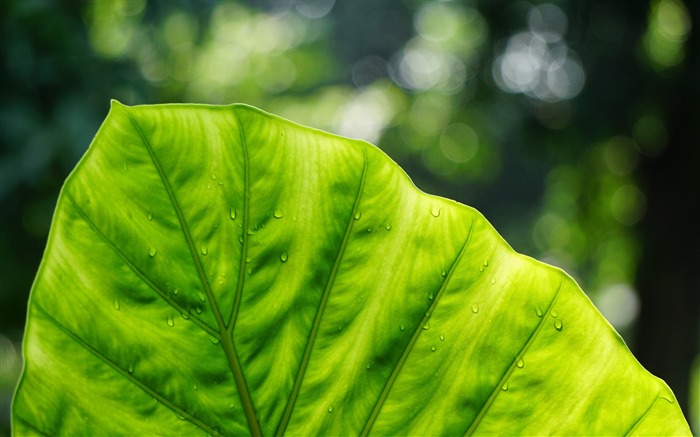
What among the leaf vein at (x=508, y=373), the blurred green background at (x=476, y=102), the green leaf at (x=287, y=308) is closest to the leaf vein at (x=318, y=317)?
the green leaf at (x=287, y=308)

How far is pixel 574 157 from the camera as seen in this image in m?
4.50

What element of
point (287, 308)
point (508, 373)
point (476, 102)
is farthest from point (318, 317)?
point (476, 102)

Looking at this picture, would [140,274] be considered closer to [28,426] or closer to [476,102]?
[28,426]

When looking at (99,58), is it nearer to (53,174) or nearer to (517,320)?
(53,174)

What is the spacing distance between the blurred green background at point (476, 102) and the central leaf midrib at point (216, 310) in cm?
216

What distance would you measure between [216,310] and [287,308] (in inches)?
1.7

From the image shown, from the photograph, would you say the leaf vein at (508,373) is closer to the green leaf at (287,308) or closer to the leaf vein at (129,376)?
the green leaf at (287,308)

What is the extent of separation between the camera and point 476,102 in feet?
15.4

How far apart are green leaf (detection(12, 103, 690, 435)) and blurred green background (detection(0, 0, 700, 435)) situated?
2157mm

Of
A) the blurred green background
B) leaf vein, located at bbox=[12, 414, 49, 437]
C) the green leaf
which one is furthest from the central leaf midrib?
the blurred green background

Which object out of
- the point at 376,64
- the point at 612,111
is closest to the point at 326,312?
the point at 612,111

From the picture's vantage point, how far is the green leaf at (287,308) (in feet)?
1.32

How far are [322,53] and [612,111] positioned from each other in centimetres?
196

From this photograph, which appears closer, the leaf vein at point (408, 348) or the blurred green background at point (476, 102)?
the leaf vein at point (408, 348)
